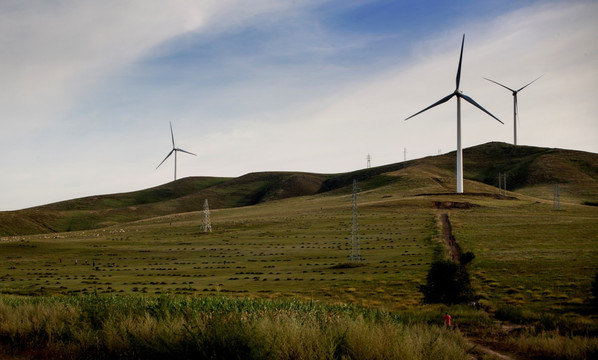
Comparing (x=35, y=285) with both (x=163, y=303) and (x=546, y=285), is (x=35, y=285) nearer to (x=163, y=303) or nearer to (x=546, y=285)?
(x=163, y=303)

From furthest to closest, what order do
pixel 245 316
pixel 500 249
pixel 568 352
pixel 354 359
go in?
pixel 500 249, pixel 568 352, pixel 245 316, pixel 354 359

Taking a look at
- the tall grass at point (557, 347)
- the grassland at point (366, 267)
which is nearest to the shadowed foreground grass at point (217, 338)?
the grassland at point (366, 267)

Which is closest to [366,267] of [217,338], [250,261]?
[250,261]

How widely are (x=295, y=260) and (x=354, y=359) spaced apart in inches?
2568

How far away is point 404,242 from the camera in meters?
87.4

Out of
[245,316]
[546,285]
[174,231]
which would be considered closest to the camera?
[245,316]

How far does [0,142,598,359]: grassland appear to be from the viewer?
28531 mm

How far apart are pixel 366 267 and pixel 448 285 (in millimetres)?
26315

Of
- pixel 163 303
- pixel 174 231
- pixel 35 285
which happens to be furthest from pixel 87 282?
pixel 174 231

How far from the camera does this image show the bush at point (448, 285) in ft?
132

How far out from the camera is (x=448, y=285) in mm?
40469

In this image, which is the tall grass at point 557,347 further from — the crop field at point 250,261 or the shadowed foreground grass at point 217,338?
the crop field at point 250,261

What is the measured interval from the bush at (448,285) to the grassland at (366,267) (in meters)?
1.31

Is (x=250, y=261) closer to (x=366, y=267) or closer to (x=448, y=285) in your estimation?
(x=366, y=267)
